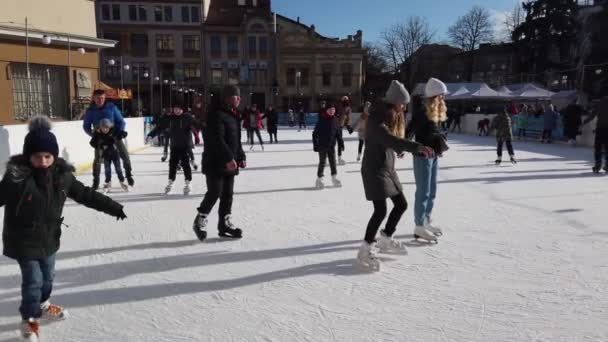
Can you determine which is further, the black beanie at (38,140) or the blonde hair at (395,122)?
the blonde hair at (395,122)

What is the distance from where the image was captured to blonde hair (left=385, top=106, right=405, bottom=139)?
10.3 feet

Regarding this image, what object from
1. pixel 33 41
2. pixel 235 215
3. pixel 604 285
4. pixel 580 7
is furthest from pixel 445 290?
pixel 580 7

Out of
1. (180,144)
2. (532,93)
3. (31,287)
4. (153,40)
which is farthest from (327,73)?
(31,287)

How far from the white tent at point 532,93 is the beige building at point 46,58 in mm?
17478

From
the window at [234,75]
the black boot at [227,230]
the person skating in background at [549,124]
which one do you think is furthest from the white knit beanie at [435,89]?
the window at [234,75]

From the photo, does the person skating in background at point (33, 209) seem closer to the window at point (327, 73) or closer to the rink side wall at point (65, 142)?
the rink side wall at point (65, 142)

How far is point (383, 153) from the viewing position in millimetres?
3098

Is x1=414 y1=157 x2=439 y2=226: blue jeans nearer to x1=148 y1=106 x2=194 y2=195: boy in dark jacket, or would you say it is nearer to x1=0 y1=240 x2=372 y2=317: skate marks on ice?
x1=0 y1=240 x2=372 y2=317: skate marks on ice

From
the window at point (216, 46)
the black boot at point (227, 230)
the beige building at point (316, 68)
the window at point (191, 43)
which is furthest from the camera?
the beige building at point (316, 68)

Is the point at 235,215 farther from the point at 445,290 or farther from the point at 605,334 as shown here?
the point at 605,334

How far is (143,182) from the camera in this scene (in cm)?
728

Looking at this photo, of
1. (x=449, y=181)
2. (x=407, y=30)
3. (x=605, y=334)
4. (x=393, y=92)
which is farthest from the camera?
(x=407, y=30)

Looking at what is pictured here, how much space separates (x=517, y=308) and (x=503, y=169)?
664 cm

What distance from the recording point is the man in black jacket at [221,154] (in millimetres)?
3725
